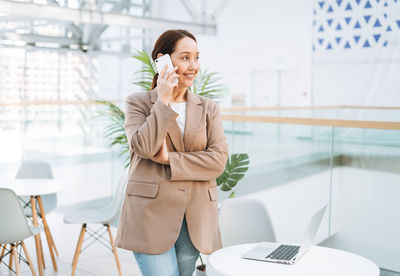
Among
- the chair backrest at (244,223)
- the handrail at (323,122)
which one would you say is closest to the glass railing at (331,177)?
the handrail at (323,122)

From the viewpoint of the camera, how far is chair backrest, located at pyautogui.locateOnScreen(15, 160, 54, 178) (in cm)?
470

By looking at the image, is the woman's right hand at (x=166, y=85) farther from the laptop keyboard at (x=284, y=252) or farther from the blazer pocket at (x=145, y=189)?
the laptop keyboard at (x=284, y=252)

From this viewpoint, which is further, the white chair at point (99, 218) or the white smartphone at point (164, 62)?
the white chair at point (99, 218)

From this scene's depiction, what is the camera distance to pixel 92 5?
12.1m

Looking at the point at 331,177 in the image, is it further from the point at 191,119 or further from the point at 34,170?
the point at 34,170

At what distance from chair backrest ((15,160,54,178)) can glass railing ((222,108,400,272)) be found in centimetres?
178

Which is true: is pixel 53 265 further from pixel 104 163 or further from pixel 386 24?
pixel 386 24

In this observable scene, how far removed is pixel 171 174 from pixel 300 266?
63 centimetres

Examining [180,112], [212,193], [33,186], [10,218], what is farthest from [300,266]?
[33,186]

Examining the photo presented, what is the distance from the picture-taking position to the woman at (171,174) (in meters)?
1.86

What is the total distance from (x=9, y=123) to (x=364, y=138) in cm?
441

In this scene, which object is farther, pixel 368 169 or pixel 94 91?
pixel 94 91

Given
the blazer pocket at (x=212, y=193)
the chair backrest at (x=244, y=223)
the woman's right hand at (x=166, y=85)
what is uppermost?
the woman's right hand at (x=166, y=85)

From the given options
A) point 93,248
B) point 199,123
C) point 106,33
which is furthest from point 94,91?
point 199,123
